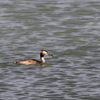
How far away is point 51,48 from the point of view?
22562 millimetres

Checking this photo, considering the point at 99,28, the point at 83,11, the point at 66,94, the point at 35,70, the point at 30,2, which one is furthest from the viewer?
the point at 30,2

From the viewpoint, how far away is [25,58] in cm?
2097

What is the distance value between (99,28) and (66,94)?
11111mm

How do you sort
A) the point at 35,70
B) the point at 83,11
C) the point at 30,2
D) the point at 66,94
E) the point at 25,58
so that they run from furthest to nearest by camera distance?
1. the point at 30,2
2. the point at 83,11
3. the point at 25,58
4. the point at 35,70
5. the point at 66,94

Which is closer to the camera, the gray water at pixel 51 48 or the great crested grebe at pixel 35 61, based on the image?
the gray water at pixel 51 48

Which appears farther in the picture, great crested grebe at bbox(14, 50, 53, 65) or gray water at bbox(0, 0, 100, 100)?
great crested grebe at bbox(14, 50, 53, 65)

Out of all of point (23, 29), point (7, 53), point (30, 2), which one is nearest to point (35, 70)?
point (7, 53)

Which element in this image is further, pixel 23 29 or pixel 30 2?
pixel 30 2

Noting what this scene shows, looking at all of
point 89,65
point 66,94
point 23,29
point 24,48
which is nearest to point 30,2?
point 23,29

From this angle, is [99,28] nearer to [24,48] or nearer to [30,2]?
[24,48]

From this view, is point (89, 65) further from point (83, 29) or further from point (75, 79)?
point (83, 29)

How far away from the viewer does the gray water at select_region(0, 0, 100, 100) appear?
16.2m

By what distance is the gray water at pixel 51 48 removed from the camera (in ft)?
53.3

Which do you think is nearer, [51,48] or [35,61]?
[35,61]
